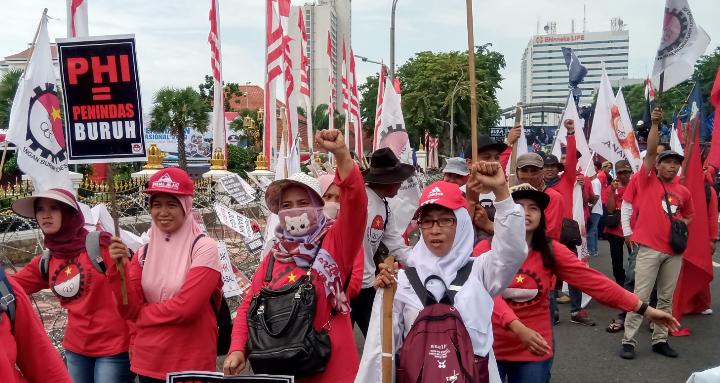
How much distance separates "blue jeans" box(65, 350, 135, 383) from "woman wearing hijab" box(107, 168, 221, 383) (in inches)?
12.0

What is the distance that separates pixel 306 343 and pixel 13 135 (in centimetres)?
363

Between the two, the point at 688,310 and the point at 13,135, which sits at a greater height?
the point at 13,135

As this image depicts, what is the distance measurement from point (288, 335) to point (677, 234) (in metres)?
4.71

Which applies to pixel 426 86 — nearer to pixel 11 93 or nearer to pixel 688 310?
pixel 11 93

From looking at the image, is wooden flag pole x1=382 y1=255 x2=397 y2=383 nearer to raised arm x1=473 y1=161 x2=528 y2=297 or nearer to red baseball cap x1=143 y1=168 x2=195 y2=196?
raised arm x1=473 y1=161 x2=528 y2=297

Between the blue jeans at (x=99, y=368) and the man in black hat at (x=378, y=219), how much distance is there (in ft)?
5.73

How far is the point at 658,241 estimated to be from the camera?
20.2 ft

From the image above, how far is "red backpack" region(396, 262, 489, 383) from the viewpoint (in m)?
2.52

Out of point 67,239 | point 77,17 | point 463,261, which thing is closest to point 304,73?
point 77,17

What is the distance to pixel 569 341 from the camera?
682 centimetres

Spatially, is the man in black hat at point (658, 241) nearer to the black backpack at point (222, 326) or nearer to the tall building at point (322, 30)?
the black backpack at point (222, 326)

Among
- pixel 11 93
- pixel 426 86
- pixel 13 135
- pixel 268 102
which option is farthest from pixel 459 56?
pixel 13 135

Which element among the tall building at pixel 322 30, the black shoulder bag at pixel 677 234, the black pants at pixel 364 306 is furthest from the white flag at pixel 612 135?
the tall building at pixel 322 30

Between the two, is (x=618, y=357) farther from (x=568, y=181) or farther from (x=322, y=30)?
(x=322, y=30)
